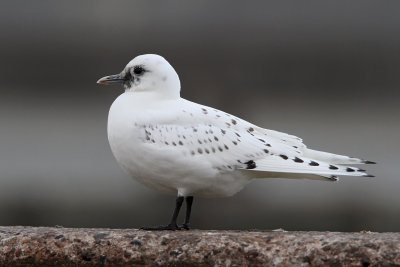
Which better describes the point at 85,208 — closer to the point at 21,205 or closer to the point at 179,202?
the point at 21,205

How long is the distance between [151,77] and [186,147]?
1.50 ft

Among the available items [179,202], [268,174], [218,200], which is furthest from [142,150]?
[218,200]

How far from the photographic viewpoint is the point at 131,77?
17.2ft

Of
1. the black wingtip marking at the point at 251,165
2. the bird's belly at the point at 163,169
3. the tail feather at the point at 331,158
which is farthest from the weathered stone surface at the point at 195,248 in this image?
the tail feather at the point at 331,158

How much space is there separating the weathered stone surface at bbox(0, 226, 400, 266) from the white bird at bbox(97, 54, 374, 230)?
45cm

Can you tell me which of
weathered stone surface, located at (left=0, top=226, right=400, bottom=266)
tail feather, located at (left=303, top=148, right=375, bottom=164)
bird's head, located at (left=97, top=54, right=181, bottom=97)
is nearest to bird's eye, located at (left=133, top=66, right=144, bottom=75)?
bird's head, located at (left=97, top=54, right=181, bottom=97)

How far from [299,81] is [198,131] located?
4303 mm

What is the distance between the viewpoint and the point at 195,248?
13.9ft

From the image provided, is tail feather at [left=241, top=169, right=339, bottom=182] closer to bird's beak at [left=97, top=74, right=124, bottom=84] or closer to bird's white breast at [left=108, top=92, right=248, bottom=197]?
bird's white breast at [left=108, top=92, right=248, bottom=197]

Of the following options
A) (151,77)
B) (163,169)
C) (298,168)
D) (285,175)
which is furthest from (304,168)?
(151,77)

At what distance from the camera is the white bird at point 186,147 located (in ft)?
→ 15.9

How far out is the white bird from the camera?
15.9 ft

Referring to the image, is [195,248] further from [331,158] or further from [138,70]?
[138,70]

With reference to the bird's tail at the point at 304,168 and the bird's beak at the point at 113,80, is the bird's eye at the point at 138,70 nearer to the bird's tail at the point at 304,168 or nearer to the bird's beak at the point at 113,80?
the bird's beak at the point at 113,80
